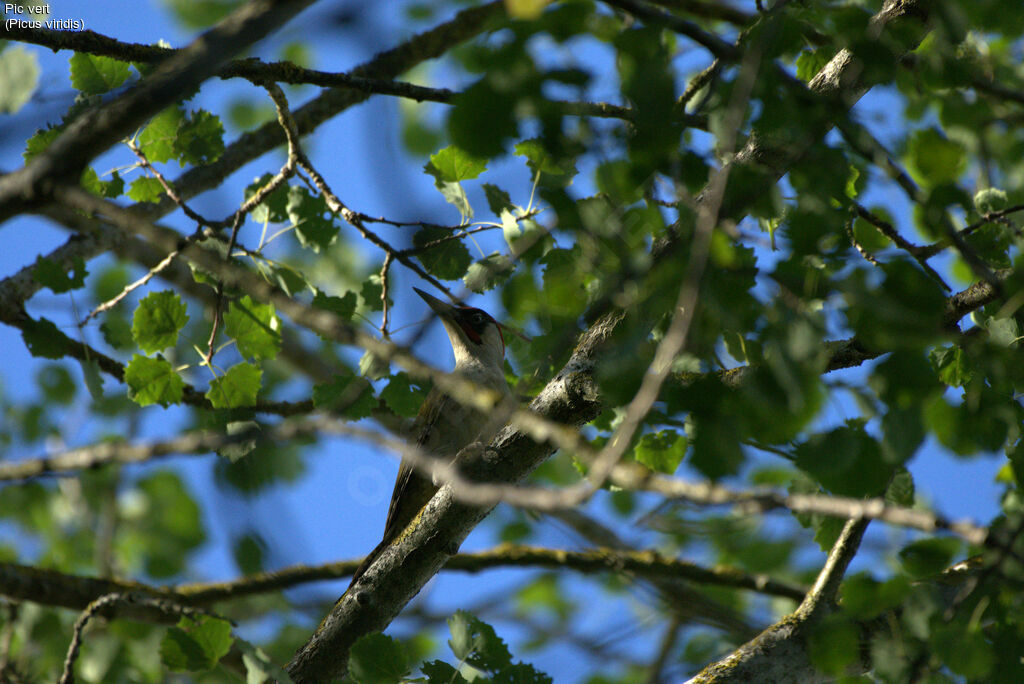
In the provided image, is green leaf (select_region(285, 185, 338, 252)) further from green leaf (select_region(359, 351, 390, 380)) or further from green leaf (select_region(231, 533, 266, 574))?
green leaf (select_region(231, 533, 266, 574))

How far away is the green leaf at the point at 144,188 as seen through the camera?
3981mm

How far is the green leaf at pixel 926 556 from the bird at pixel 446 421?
10.3ft

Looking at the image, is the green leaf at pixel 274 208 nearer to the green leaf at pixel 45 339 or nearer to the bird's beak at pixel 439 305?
the green leaf at pixel 45 339

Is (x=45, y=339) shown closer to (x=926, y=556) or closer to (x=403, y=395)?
(x=403, y=395)

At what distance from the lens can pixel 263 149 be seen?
219 inches

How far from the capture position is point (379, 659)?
2.92 metres

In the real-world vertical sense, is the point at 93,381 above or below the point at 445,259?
below

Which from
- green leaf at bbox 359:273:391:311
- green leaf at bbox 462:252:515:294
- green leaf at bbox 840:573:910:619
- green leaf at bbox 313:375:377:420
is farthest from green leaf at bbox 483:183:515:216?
green leaf at bbox 840:573:910:619

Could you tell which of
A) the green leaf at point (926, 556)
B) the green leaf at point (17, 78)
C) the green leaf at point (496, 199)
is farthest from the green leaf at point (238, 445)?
the green leaf at point (926, 556)

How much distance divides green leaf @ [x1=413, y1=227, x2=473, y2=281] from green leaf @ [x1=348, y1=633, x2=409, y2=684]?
63.2 inches

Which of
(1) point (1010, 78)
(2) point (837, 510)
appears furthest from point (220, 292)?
(1) point (1010, 78)

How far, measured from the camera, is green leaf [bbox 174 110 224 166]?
3900mm

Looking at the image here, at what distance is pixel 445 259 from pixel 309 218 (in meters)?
0.80

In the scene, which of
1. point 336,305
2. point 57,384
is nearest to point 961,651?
point 336,305
